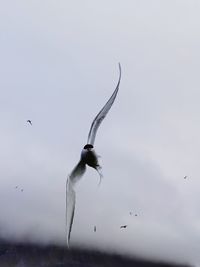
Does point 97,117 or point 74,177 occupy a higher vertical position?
point 97,117

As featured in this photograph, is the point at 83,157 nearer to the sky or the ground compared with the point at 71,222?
nearer to the sky

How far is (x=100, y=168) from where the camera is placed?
52688 millimetres

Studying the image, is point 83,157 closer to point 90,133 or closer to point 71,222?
point 90,133

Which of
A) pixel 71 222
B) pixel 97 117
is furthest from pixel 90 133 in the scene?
pixel 71 222

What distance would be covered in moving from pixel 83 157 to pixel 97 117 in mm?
3426

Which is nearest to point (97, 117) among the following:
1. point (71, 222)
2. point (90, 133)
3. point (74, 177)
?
point (90, 133)

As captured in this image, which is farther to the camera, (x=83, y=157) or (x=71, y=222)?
(x=83, y=157)

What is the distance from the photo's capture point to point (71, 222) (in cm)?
4962

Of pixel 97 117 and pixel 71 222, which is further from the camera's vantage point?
pixel 97 117

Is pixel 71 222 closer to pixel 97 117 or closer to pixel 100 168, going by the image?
pixel 100 168

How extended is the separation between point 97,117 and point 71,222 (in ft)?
31.1

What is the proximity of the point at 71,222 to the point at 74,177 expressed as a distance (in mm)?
4099

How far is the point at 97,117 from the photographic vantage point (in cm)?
5469

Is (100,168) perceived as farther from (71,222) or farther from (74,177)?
(71,222)
